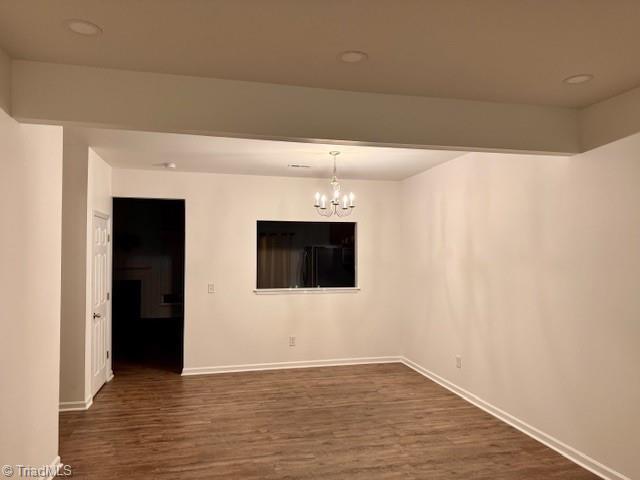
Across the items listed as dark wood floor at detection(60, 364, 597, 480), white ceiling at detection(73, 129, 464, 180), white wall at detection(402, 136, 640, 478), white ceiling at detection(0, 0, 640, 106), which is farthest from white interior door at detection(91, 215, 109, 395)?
white wall at detection(402, 136, 640, 478)

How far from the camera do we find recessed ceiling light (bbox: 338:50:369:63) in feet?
7.68

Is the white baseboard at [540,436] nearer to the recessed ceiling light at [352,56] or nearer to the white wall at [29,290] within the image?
the recessed ceiling light at [352,56]

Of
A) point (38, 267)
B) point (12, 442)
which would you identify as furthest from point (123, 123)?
point (12, 442)

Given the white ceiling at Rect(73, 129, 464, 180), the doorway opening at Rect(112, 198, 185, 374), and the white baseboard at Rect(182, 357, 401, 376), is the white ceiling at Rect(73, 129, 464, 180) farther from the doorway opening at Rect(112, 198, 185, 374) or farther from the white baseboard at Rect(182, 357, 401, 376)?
the doorway opening at Rect(112, 198, 185, 374)

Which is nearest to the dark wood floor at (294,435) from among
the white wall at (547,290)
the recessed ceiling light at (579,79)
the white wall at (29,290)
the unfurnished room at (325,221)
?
the unfurnished room at (325,221)

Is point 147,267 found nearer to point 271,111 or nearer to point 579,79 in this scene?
point 271,111

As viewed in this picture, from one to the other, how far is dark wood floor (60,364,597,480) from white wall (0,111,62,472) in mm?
654

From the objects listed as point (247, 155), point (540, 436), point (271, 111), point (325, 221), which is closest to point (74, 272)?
point (247, 155)

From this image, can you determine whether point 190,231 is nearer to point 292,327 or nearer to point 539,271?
point 292,327

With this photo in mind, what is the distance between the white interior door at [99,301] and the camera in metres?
4.71

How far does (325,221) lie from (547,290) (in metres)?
3.28

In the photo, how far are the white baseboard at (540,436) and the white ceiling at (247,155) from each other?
2.51 m

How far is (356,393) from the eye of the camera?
489 cm

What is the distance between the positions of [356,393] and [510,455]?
5.97 ft
